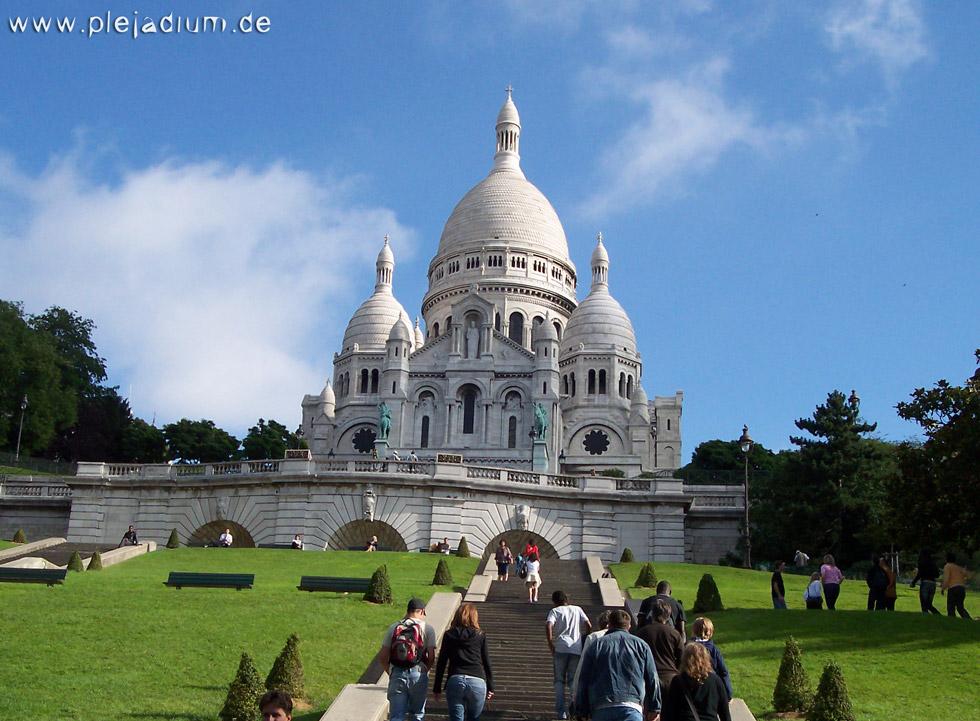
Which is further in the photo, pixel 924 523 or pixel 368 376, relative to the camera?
pixel 368 376

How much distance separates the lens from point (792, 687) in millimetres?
15219

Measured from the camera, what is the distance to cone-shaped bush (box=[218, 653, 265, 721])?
45.4 feet

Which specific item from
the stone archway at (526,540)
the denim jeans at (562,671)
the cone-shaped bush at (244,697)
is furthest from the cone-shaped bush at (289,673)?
the stone archway at (526,540)

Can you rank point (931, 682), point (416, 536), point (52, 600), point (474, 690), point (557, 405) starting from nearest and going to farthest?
point (474, 690) → point (931, 682) → point (52, 600) → point (416, 536) → point (557, 405)

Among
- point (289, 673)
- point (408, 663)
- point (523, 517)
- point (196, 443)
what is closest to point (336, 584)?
point (289, 673)

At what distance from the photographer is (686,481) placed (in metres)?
56.2

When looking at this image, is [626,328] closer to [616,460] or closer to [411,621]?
[616,460]

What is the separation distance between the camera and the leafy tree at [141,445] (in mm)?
75125

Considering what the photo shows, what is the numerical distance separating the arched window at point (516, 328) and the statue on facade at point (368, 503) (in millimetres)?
55649

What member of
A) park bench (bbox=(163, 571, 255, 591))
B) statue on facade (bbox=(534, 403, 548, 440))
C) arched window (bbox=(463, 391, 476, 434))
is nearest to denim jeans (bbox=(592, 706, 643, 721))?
park bench (bbox=(163, 571, 255, 591))

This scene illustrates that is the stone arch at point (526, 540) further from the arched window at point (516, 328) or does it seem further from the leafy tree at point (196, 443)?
the arched window at point (516, 328)

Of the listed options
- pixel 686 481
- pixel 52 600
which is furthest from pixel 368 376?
pixel 52 600

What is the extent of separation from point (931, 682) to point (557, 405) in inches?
2628

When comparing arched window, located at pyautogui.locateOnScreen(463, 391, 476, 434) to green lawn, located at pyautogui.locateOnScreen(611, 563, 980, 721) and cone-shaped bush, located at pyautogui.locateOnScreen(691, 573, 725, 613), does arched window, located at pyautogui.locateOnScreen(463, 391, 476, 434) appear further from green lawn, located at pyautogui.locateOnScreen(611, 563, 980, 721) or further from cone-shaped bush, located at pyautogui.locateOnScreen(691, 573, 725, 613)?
cone-shaped bush, located at pyautogui.locateOnScreen(691, 573, 725, 613)
